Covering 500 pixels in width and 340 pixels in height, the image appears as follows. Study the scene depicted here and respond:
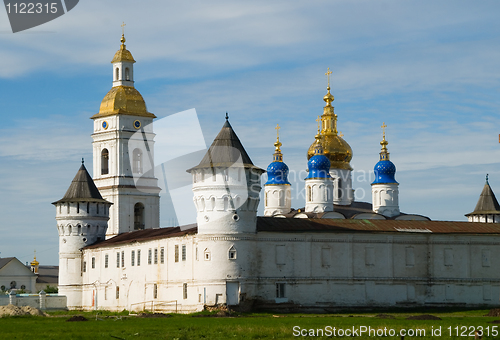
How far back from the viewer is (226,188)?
176ft

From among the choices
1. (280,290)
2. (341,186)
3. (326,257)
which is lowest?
(280,290)

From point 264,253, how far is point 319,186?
1782cm

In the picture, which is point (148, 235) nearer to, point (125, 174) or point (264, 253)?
point (264, 253)

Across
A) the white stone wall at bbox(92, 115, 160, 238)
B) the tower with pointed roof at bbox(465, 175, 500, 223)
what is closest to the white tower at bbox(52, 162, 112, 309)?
the white stone wall at bbox(92, 115, 160, 238)

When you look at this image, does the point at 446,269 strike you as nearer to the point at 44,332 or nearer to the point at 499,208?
the point at 499,208

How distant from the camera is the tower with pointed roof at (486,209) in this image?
80875mm

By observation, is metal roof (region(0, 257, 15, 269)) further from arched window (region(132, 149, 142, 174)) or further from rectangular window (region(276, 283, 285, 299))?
rectangular window (region(276, 283, 285, 299))

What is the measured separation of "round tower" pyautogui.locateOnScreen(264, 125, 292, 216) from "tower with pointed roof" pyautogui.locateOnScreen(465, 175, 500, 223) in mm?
16510

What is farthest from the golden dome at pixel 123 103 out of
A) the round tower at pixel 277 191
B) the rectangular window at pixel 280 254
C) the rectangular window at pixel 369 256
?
the rectangular window at pixel 369 256

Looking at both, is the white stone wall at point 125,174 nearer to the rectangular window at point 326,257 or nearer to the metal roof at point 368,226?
the metal roof at point 368,226

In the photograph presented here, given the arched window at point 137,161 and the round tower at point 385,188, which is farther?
the arched window at point 137,161

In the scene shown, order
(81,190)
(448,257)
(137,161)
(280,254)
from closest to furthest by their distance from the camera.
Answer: (280,254) → (448,257) → (81,190) → (137,161)

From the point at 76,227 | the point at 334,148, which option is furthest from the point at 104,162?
the point at 334,148

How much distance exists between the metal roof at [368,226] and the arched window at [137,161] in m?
21.3
